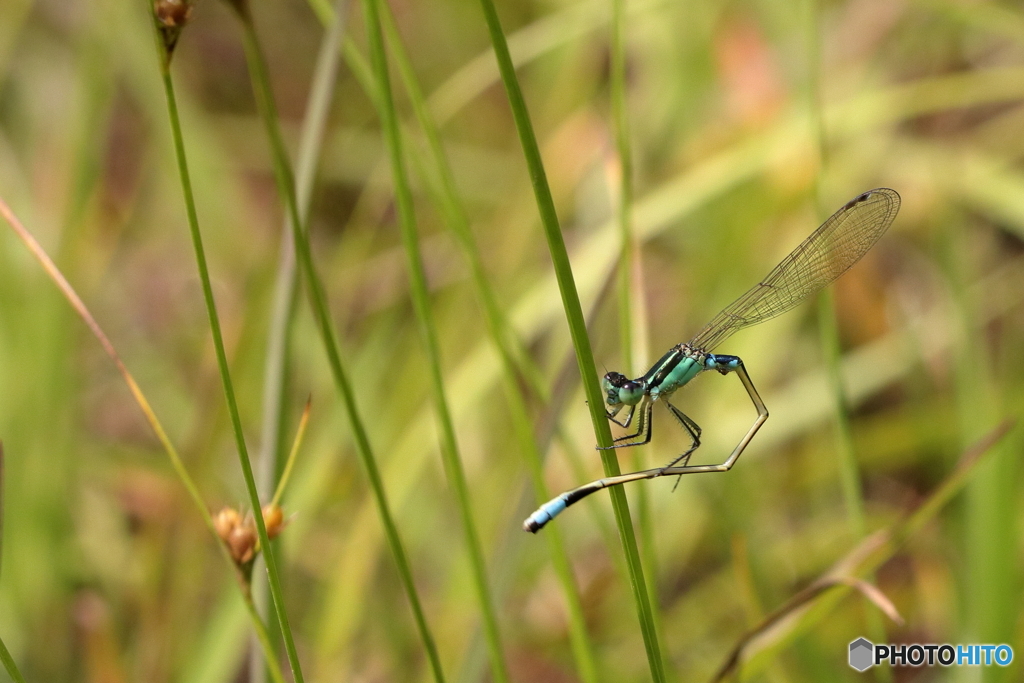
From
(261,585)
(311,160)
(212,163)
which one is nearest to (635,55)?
(212,163)

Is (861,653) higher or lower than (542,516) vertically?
lower

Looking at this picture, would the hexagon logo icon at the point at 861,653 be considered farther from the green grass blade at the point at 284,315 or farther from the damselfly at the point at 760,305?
the green grass blade at the point at 284,315

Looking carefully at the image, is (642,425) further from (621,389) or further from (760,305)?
(760,305)

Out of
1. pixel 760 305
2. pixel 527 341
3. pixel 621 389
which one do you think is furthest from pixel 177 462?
pixel 527 341

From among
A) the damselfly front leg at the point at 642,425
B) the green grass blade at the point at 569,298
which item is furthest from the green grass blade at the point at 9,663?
the damselfly front leg at the point at 642,425

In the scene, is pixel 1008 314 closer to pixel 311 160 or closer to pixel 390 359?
pixel 390 359

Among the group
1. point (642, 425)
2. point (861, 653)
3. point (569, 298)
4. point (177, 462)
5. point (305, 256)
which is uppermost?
point (305, 256)
